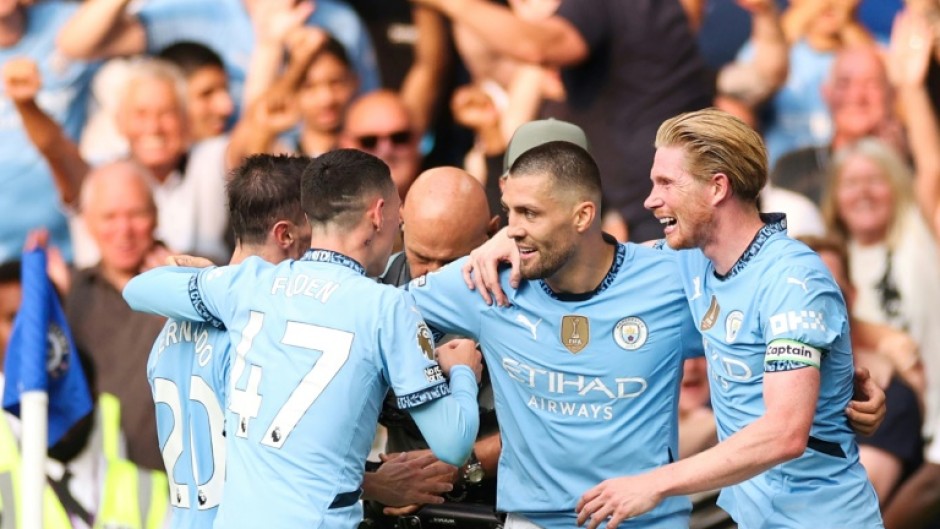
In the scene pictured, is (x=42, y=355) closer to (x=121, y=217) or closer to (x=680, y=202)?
(x=121, y=217)

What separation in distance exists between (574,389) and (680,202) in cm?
62

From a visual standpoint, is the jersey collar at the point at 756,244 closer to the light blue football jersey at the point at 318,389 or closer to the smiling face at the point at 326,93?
the light blue football jersey at the point at 318,389

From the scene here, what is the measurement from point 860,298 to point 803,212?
0.50 m

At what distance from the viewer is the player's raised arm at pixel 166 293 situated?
12.6ft

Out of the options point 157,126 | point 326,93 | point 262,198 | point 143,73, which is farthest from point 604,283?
point 143,73

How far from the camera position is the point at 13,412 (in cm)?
630

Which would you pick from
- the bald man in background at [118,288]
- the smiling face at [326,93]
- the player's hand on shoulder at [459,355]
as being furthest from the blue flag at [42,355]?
the player's hand on shoulder at [459,355]

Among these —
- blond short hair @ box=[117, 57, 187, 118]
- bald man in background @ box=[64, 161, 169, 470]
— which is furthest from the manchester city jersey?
blond short hair @ box=[117, 57, 187, 118]

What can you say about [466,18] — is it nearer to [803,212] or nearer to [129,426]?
[803,212]

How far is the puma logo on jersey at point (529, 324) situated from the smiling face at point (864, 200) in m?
3.11

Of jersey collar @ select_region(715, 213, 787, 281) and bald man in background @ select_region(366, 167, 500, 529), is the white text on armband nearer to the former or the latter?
jersey collar @ select_region(715, 213, 787, 281)

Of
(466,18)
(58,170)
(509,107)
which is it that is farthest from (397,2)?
(58,170)

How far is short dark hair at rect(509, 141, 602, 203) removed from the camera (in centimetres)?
384

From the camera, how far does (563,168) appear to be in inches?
152
